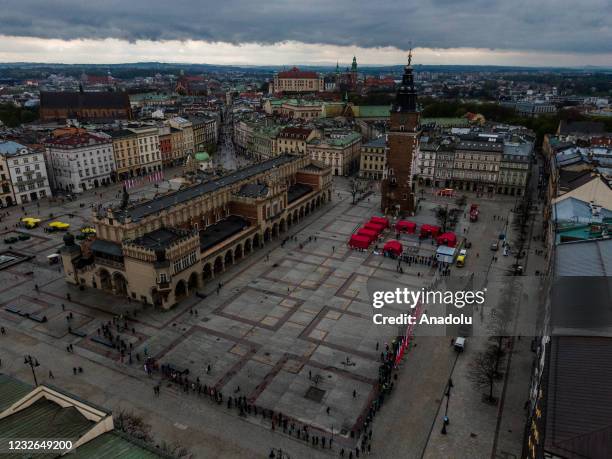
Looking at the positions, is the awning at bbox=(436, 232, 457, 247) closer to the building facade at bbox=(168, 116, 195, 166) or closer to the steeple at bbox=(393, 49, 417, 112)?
the steeple at bbox=(393, 49, 417, 112)

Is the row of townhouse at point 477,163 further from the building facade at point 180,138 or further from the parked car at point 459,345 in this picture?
the building facade at point 180,138

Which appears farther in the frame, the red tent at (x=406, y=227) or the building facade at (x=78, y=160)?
the building facade at (x=78, y=160)

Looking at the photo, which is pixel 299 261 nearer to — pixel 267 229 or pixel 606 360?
pixel 267 229

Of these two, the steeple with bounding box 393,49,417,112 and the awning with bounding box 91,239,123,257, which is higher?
the steeple with bounding box 393,49,417,112

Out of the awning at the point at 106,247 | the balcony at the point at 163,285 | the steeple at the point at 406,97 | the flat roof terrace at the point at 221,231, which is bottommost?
the balcony at the point at 163,285

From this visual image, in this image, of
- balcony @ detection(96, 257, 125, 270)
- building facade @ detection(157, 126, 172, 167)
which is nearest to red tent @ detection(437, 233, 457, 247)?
balcony @ detection(96, 257, 125, 270)

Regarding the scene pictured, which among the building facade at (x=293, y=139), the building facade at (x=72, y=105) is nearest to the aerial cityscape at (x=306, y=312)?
the building facade at (x=293, y=139)
